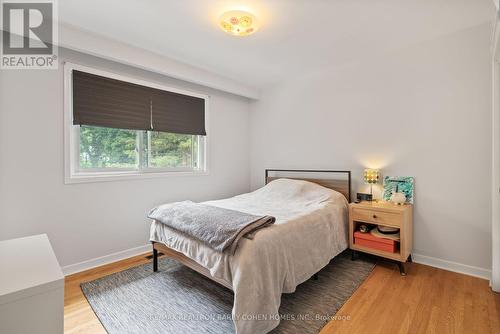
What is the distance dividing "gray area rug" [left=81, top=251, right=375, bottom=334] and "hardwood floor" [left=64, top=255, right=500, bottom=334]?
83mm

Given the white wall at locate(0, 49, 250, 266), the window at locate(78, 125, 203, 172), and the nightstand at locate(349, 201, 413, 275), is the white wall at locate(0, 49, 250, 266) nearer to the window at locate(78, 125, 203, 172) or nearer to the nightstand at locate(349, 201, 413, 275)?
the window at locate(78, 125, 203, 172)

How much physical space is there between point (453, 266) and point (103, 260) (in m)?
3.70

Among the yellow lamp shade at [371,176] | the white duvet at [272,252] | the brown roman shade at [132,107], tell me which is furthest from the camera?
the yellow lamp shade at [371,176]

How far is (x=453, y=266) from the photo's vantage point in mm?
2406

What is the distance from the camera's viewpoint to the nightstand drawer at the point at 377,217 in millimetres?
2373

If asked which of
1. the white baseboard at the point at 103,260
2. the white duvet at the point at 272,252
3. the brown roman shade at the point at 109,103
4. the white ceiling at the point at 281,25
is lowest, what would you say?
the white baseboard at the point at 103,260

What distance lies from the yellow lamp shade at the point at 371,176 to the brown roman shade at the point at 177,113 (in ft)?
7.54

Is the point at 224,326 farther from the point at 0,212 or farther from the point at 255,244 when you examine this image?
the point at 0,212

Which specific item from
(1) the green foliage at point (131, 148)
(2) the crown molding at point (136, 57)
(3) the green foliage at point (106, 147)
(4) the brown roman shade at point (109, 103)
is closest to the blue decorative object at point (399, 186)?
(2) the crown molding at point (136, 57)

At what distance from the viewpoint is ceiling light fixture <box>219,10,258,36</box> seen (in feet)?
6.25

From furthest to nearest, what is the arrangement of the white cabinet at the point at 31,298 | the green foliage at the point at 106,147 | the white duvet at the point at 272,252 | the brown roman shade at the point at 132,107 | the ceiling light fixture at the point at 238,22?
the green foliage at the point at 106,147, the brown roman shade at the point at 132,107, the ceiling light fixture at the point at 238,22, the white duvet at the point at 272,252, the white cabinet at the point at 31,298

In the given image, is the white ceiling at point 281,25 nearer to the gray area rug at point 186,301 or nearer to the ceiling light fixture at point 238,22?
the ceiling light fixture at point 238,22

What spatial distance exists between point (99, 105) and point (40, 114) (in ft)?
1.67

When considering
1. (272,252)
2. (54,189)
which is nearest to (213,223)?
(272,252)
